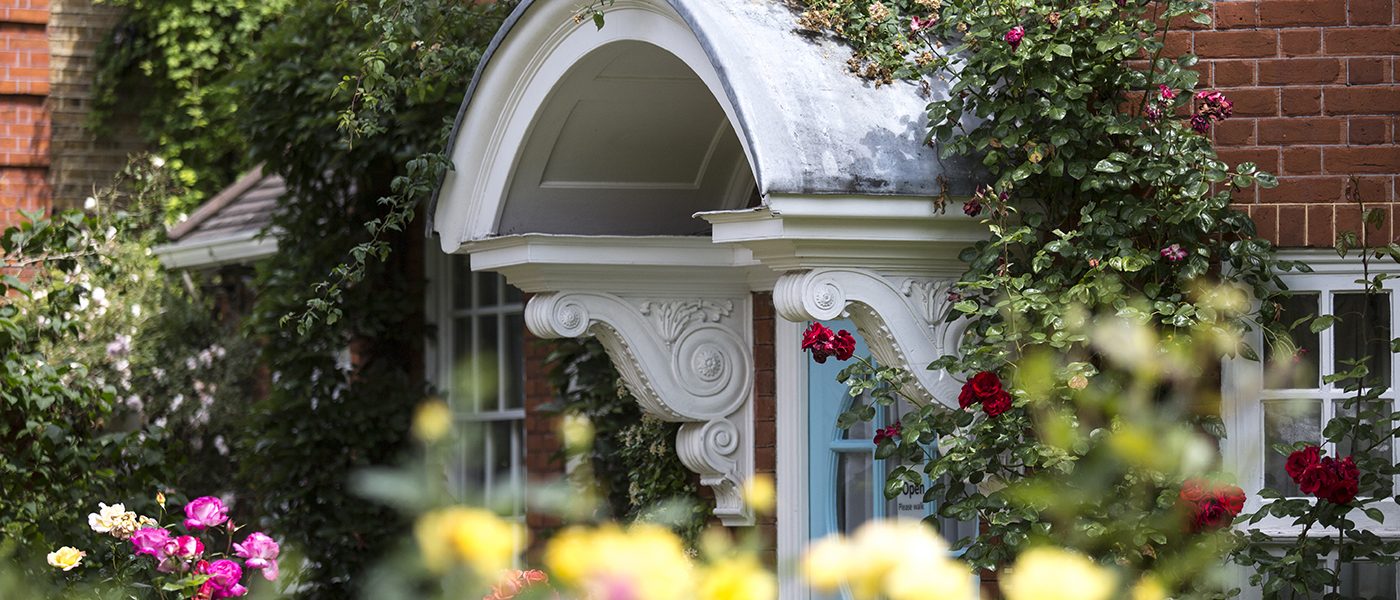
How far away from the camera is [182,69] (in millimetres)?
12297

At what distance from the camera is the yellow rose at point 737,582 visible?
1271 mm

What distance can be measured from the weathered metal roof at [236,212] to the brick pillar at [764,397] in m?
4.95

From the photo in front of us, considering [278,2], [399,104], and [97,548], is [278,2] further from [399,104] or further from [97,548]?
[97,548]

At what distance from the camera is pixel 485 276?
855 cm

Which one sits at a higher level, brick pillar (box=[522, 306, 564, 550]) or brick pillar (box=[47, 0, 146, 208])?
brick pillar (box=[47, 0, 146, 208])

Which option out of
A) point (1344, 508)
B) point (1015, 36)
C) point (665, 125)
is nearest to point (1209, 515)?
point (1344, 508)

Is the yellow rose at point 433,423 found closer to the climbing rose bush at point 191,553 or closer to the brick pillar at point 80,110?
the climbing rose bush at point 191,553

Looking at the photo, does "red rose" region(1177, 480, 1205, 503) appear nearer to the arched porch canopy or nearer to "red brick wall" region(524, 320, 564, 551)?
the arched porch canopy

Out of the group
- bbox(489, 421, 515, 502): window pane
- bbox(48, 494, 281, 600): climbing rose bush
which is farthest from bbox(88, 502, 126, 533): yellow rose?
bbox(489, 421, 515, 502): window pane

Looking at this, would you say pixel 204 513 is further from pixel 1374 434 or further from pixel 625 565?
pixel 625 565

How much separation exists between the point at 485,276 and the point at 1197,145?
4.79 m

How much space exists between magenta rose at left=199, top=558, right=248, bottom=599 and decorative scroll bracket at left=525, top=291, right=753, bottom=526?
1405 mm

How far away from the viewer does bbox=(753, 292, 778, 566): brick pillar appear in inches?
238

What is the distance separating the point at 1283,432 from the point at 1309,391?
14 centimetres
